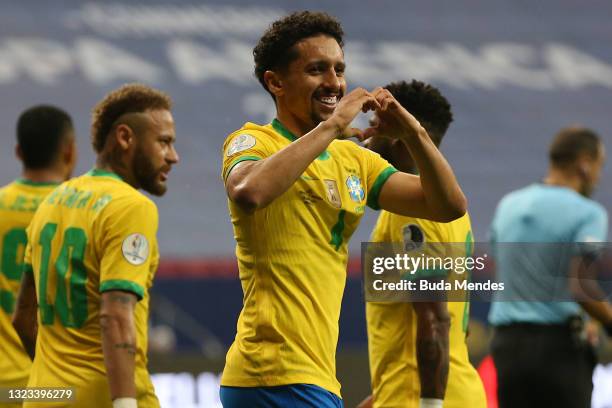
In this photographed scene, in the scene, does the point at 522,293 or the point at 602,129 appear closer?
the point at 522,293

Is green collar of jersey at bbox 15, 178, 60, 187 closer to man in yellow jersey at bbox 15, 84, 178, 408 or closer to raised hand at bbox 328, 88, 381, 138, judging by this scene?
man in yellow jersey at bbox 15, 84, 178, 408

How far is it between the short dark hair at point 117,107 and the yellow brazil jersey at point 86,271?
31cm

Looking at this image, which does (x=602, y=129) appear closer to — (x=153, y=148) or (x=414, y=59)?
(x=414, y=59)

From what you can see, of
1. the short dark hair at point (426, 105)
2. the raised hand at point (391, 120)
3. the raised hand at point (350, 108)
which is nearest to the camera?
the raised hand at point (350, 108)

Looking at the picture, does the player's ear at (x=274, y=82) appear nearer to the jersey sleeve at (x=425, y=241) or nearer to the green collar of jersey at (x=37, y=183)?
the jersey sleeve at (x=425, y=241)

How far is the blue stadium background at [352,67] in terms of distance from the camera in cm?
2058

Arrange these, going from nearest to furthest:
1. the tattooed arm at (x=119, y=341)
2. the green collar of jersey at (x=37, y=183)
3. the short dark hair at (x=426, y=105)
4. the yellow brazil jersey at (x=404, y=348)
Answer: the tattooed arm at (x=119, y=341) → the yellow brazil jersey at (x=404, y=348) → the short dark hair at (x=426, y=105) → the green collar of jersey at (x=37, y=183)

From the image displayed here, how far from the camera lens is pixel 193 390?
910 centimetres

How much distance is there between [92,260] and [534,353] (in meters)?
2.70

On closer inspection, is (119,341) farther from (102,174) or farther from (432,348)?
(432,348)

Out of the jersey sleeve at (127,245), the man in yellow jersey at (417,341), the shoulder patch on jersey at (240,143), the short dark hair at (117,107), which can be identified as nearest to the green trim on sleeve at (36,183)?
the short dark hair at (117,107)

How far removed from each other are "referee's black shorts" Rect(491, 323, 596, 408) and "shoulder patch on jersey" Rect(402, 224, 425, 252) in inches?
56.0

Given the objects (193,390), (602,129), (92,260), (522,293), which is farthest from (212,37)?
(92,260)

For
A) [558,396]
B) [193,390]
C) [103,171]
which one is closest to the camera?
[103,171]
